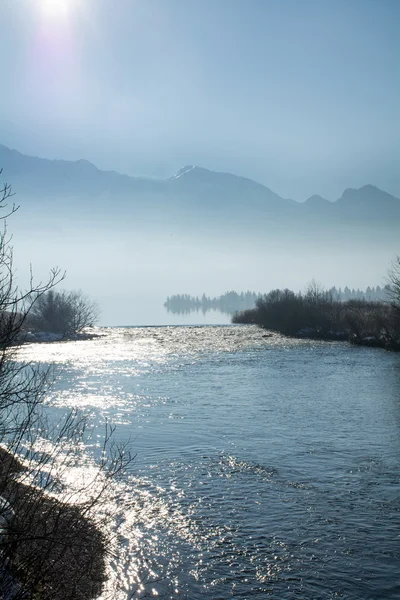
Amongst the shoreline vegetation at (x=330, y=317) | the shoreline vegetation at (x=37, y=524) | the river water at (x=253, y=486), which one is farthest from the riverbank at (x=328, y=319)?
the shoreline vegetation at (x=37, y=524)

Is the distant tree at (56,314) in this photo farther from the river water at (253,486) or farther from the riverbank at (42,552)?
the riverbank at (42,552)

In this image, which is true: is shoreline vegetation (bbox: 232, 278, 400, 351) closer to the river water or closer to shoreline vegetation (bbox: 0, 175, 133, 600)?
the river water

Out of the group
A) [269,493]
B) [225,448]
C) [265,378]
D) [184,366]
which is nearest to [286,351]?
[184,366]

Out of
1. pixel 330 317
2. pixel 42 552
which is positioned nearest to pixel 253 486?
pixel 42 552

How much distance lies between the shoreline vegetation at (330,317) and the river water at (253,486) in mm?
20421

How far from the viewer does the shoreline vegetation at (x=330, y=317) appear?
49384 millimetres

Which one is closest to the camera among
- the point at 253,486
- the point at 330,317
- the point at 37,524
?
the point at 37,524

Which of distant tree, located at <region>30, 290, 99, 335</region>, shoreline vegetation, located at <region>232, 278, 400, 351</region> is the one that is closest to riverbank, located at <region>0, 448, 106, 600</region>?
shoreline vegetation, located at <region>232, 278, 400, 351</region>

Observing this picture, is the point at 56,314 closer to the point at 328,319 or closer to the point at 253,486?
the point at 328,319

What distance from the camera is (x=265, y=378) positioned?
31234mm

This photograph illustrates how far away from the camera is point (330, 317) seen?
64.3 metres

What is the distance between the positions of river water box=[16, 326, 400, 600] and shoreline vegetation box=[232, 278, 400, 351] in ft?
67.0

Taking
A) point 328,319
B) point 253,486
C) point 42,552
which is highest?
point 328,319

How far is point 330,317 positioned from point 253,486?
175ft
